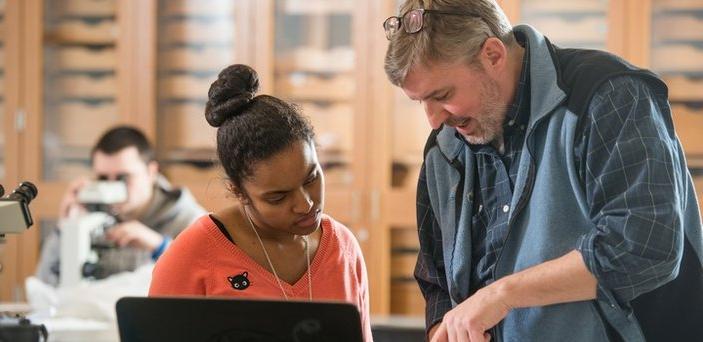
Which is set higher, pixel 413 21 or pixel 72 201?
pixel 413 21

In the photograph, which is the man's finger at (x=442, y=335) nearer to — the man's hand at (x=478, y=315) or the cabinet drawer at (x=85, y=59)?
the man's hand at (x=478, y=315)

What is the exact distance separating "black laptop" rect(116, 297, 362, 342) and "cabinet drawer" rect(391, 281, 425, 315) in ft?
9.85

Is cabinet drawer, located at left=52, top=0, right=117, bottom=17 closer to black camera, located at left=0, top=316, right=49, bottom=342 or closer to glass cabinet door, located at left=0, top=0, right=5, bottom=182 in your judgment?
glass cabinet door, located at left=0, top=0, right=5, bottom=182

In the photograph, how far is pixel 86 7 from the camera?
4465 mm

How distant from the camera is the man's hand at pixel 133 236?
3.22 m

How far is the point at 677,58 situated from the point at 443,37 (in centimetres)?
272

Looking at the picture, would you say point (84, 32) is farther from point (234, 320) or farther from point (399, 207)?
point (234, 320)

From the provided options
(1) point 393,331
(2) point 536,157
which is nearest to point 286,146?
(2) point 536,157

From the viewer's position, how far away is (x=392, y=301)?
14.1 ft

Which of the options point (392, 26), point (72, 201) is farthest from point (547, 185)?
point (72, 201)

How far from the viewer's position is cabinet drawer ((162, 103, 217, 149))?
14.5 feet

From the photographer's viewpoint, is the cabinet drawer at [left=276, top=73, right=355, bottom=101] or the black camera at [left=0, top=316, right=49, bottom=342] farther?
the cabinet drawer at [left=276, top=73, right=355, bottom=101]

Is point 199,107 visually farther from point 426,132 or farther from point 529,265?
point 529,265

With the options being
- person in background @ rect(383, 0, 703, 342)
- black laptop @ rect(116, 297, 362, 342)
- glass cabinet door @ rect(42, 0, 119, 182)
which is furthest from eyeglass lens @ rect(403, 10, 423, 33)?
glass cabinet door @ rect(42, 0, 119, 182)
